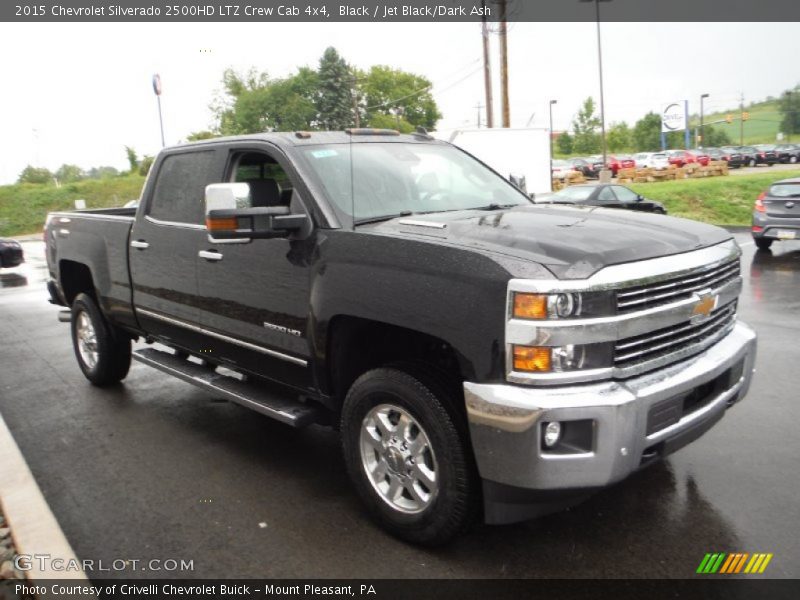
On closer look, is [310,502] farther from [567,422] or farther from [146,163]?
[146,163]

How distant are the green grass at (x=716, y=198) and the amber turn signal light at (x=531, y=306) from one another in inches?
808

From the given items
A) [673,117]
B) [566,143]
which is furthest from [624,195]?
[566,143]

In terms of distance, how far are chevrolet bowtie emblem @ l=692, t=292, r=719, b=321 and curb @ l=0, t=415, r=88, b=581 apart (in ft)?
9.82

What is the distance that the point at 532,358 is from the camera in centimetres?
270

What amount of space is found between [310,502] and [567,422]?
1.72m

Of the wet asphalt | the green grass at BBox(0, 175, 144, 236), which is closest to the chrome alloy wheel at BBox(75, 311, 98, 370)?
the wet asphalt

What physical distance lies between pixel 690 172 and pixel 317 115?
107 feet

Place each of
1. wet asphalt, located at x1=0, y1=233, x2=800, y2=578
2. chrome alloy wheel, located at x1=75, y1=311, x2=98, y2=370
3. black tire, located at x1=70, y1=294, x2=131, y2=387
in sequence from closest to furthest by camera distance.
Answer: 1. wet asphalt, located at x1=0, y1=233, x2=800, y2=578
2. black tire, located at x1=70, y1=294, x2=131, y2=387
3. chrome alloy wheel, located at x1=75, y1=311, x2=98, y2=370

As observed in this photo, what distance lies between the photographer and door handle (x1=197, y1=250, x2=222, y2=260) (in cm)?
431

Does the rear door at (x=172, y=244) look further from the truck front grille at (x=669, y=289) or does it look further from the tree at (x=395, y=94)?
the truck front grille at (x=669, y=289)

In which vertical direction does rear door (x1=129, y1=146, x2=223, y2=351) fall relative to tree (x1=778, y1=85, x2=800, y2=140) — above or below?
below

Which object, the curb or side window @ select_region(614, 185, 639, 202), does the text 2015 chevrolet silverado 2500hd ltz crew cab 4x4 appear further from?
side window @ select_region(614, 185, 639, 202)

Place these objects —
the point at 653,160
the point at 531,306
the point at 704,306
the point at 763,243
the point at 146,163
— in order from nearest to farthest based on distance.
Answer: the point at 531,306
the point at 704,306
the point at 146,163
the point at 763,243
the point at 653,160

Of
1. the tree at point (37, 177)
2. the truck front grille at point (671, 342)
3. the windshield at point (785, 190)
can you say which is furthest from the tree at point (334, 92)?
the tree at point (37, 177)
